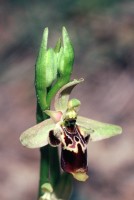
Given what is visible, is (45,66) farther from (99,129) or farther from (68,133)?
(99,129)

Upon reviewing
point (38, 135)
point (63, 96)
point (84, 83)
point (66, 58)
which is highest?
point (84, 83)

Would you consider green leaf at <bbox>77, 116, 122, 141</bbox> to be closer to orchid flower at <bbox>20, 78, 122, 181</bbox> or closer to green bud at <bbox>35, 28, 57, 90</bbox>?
orchid flower at <bbox>20, 78, 122, 181</bbox>

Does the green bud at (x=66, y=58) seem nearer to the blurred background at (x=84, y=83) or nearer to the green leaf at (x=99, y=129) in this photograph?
the green leaf at (x=99, y=129)

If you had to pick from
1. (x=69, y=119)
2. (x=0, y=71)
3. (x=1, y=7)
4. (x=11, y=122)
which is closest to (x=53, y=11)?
(x=1, y=7)

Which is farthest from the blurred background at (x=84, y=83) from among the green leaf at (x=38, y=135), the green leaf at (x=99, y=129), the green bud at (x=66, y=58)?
the green bud at (x=66, y=58)

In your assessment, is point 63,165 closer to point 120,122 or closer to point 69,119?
point 69,119

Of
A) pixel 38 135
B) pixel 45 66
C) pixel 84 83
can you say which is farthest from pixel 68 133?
pixel 84 83

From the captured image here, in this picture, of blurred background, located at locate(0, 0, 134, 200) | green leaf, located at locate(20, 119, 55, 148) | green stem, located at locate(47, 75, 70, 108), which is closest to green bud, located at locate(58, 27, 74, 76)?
green stem, located at locate(47, 75, 70, 108)
